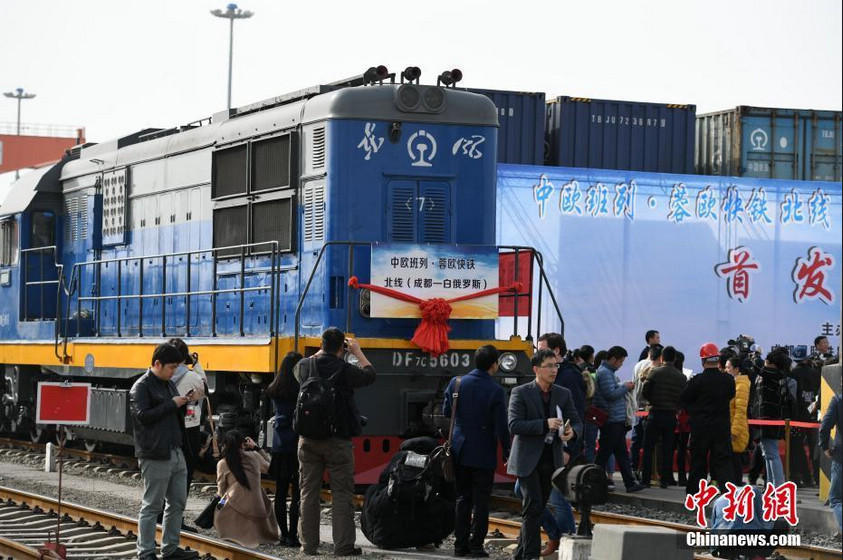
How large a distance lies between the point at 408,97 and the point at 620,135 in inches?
621

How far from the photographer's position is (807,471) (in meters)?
16.1

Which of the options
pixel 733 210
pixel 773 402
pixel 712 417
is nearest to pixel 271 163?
pixel 712 417

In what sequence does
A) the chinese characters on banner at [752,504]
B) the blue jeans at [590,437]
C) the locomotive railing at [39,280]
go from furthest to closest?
1. the locomotive railing at [39,280]
2. the blue jeans at [590,437]
3. the chinese characters on banner at [752,504]

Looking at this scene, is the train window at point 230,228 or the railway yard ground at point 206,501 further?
the train window at point 230,228

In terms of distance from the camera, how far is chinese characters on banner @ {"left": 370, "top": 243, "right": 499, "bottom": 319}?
→ 13758mm

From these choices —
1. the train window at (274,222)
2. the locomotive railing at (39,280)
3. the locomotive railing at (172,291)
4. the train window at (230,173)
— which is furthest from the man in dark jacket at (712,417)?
the locomotive railing at (39,280)

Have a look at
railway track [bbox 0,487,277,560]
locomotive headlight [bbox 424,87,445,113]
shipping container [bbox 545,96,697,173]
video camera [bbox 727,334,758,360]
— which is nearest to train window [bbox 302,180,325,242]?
locomotive headlight [bbox 424,87,445,113]

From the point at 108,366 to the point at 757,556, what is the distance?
9164 mm

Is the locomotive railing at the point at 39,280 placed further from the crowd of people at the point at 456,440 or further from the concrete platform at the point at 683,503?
the concrete platform at the point at 683,503

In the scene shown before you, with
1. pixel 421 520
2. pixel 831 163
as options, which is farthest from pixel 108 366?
pixel 831 163

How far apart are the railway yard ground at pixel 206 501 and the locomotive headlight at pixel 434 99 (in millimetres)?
4033

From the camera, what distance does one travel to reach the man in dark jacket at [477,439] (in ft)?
34.5

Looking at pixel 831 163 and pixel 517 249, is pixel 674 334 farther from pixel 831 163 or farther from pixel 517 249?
pixel 517 249

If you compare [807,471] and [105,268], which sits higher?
[105,268]
